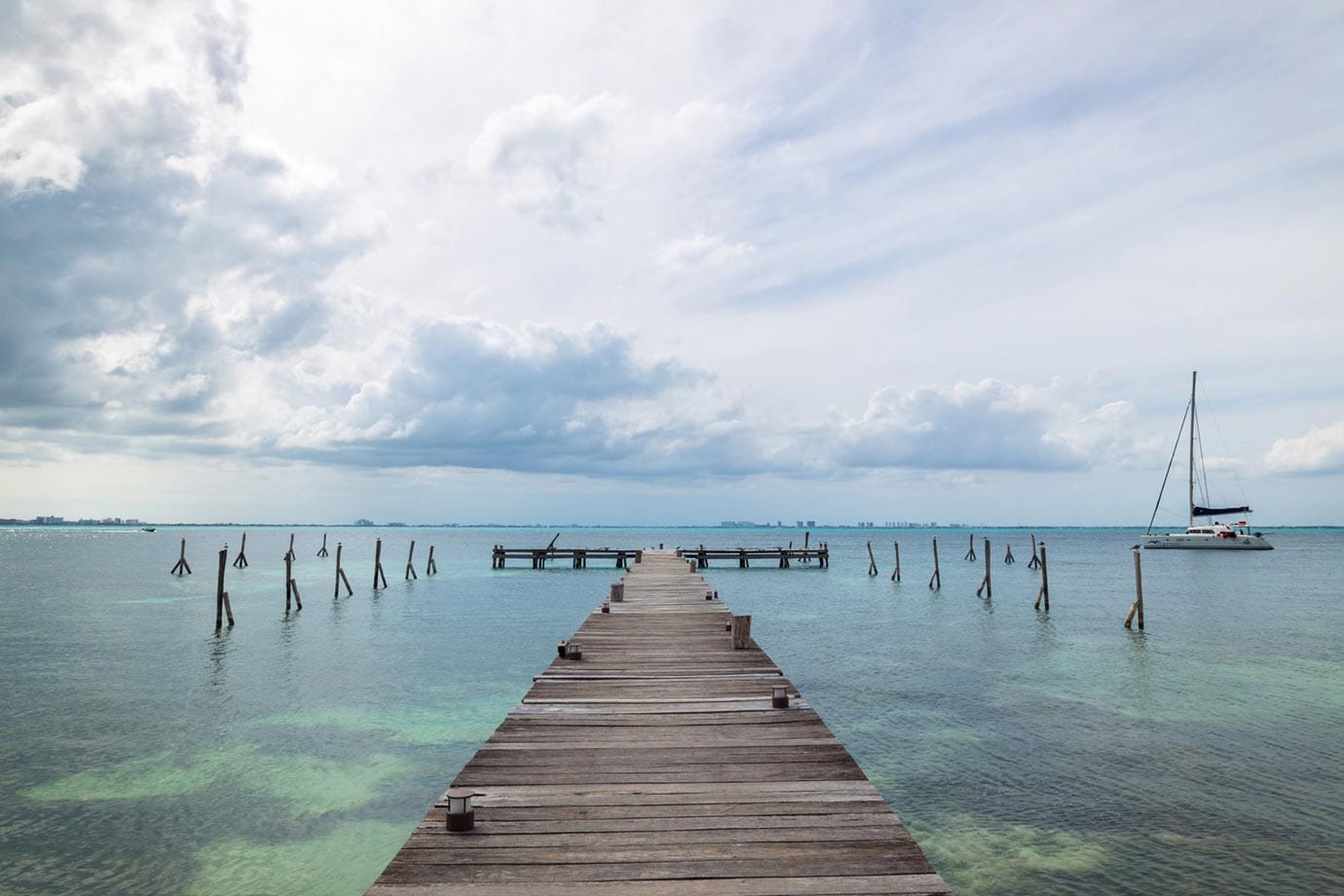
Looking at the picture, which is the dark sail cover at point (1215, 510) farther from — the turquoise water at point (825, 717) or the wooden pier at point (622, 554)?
the turquoise water at point (825, 717)

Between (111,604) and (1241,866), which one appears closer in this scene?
(1241,866)

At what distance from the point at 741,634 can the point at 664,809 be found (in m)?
7.28

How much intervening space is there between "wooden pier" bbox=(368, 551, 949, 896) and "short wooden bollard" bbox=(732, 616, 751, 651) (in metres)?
2.80

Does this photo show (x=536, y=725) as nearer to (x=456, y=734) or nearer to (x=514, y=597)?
(x=456, y=734)

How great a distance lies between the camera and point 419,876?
4633mm

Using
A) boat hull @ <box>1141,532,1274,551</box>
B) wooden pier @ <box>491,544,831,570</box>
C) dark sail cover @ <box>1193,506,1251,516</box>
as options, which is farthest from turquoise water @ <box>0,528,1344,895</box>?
boat hull @ <box>1141,532,1274,551</box>

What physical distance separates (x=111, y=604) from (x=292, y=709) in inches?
A: 1066

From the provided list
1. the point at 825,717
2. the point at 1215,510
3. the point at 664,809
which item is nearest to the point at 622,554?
the point at 825,717

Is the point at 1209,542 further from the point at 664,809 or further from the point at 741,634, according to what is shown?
the point at 664,809

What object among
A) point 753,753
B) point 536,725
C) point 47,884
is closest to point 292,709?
point 47,884

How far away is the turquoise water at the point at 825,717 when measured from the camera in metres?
9.36

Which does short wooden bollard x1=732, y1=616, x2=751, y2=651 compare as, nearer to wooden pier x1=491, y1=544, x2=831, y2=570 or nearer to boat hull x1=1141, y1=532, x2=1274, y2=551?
wooden pier x1=491, y1=544, x2=831, y2=570

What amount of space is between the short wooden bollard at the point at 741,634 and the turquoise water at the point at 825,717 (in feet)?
9.32

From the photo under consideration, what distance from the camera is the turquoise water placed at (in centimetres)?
936
